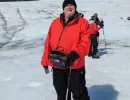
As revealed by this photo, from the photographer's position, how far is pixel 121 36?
Result: 18.5m

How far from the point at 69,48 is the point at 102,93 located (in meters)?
2.60

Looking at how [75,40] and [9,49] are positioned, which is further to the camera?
[9,49]

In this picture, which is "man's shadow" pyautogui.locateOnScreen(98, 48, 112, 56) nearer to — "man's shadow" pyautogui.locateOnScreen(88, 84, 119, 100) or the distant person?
the distant person

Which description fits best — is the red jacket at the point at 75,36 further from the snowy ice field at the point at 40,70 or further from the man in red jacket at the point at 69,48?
the snowy ice field at the point at 40,70

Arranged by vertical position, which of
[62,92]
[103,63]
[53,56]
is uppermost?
[53,56]

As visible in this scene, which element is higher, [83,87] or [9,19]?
[83,87]

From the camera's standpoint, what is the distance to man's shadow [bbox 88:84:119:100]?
6.86 metres

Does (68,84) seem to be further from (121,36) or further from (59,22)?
(121,36)

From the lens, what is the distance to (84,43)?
4.63 metres

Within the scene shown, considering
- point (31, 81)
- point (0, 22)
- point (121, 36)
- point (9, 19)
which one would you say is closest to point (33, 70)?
point (31, 81)

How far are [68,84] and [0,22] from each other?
21.7m

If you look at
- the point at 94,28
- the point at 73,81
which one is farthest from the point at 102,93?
the point at 94,28

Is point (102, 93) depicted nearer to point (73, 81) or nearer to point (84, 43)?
point (73, 81)

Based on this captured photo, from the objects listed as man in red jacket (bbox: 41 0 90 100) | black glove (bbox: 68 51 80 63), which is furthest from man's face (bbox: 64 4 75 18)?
black glove (bbox: 68 51 80 63)
